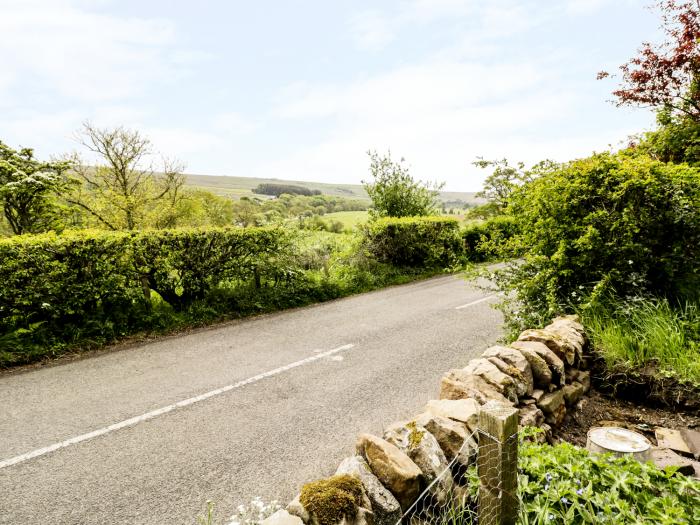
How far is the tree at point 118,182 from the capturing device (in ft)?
50.4

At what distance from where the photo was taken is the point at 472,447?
2844 millimetres

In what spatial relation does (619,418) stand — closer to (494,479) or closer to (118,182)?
(494,479)

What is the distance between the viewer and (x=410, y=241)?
14.1 metres

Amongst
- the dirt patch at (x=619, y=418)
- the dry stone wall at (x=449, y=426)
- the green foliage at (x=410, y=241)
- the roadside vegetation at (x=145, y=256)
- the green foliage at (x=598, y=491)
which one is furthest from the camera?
the green foliage at (x=410, y=241)

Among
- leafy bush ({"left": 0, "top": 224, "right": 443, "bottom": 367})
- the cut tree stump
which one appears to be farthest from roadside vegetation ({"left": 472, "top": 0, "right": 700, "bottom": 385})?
leafy bush ({"left": 0, "top": 224, "right": 443, "bottom": 367})

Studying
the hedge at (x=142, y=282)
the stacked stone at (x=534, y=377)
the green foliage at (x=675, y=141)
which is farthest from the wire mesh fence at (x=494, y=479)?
the green foliage at (x=675, y=141)

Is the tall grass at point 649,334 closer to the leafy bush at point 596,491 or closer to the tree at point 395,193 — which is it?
the leafy bush at point 596,491

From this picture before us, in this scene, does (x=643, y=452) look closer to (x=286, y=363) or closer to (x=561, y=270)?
(x=561, y=270)

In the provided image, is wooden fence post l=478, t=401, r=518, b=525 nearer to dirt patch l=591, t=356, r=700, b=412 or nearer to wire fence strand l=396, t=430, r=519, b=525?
wire fence strand l=396, t=430, r=519, b=525

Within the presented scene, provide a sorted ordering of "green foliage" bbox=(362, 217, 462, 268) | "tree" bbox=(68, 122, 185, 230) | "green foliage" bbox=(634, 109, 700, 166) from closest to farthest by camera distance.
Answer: "green foliage" bbox=(634, 109, 700, 166) < "green foliage" bbox=(362, 217, 462, 268) < "tree" bbox=(68, 122, 185, 230)

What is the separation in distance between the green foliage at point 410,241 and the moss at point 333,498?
1135 centimetres

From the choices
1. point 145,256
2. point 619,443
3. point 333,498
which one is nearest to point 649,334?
point 619,443

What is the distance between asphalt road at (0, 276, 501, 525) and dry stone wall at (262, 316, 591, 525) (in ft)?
3.66

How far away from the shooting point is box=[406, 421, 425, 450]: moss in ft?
8.67
